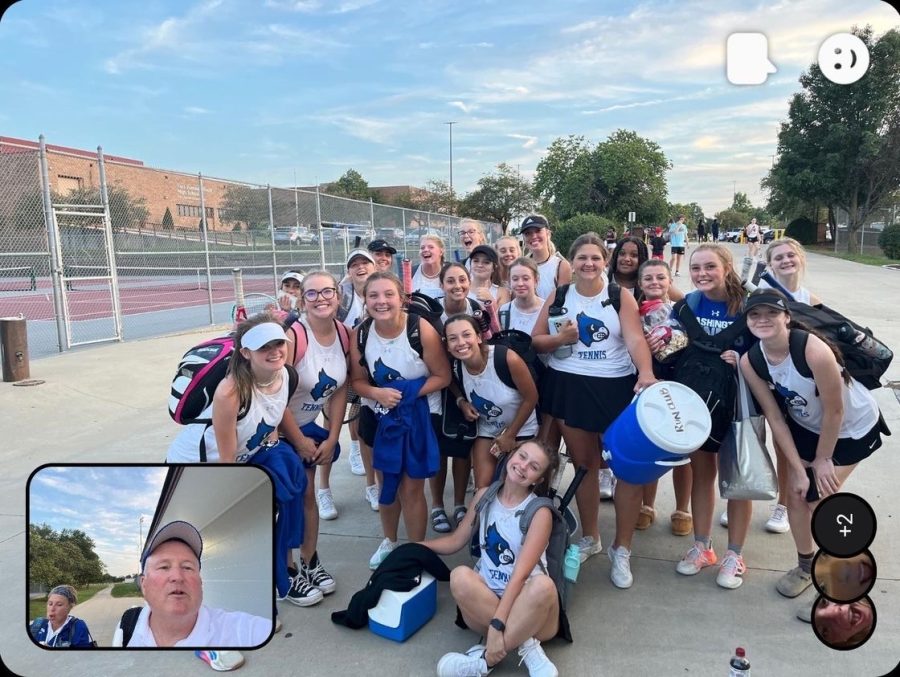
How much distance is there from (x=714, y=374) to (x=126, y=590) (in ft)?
8.30

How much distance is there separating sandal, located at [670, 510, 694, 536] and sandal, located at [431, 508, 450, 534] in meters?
1.37

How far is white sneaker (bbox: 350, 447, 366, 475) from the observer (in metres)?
4.62

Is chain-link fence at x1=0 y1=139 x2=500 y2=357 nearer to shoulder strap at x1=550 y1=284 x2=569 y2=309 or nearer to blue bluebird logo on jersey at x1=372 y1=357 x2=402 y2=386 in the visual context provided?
blue bluebird logo on jersey at x1=372 y1=357 x2=402 y2=386

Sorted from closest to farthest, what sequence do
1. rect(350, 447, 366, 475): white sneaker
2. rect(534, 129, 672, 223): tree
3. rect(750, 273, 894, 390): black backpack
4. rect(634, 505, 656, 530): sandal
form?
1. rect(750, 273, 894, 390): black backpack
2. rect(634, 505, 656, 530): sandal
3. rect(350, 447, 366, 475): white sneaker
4. rect(534, 129, 672, 223): tree

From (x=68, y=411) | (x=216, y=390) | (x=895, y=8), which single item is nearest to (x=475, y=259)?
(x=216, y=390)

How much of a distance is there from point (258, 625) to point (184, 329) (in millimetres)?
10640

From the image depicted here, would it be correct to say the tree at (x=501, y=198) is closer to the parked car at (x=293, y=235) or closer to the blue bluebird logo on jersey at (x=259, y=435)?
the parked car at (x=293, y=235)

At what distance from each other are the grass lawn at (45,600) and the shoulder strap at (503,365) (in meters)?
2.27

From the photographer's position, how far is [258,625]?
1.06m

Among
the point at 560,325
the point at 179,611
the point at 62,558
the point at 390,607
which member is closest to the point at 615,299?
the point at 560,325

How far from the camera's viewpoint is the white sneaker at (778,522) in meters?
3.49

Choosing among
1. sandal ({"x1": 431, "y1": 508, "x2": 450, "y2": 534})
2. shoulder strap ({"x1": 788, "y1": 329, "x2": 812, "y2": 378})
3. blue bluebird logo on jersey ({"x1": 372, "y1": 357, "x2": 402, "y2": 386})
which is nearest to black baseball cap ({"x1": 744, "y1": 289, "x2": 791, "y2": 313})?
shoulder strap ({"x1": 788, "y1": 329, "x2": 812, "y2": 378})

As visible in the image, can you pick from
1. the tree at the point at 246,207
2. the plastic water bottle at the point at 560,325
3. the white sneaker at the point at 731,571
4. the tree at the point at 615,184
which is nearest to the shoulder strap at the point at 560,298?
the plastic water bottle at the point at 560,325

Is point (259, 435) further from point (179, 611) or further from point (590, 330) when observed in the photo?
point (590, 330)
